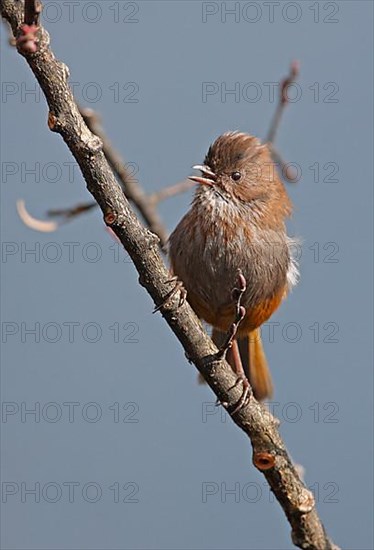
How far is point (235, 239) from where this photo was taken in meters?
5.18

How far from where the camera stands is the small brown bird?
5.09 m

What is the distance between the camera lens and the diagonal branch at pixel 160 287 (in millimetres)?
3002

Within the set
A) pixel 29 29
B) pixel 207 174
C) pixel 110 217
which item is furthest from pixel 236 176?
pixel 29 29

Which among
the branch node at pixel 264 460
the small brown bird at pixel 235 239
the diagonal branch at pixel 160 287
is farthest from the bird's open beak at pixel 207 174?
the branch node at pixel 264 460

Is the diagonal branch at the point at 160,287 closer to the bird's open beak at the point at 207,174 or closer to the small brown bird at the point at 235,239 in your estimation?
the small brown bird at the point at 235,239

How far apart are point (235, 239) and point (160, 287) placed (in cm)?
162

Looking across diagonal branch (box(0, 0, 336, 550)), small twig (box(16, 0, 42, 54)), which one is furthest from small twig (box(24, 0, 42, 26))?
diagonal branch (box(0, 0, 336, 550))

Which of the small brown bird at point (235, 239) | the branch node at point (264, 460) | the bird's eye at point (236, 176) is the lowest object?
the branch node at point (264, 460)

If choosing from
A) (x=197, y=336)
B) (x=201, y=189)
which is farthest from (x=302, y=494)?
(x=201, y=189)

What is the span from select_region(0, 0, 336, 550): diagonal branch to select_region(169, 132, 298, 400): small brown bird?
36.4 inches

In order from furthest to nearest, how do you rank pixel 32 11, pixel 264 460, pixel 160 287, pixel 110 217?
pixel 264 460 < pixel 160 287 < pixel 110 217 < pixel 32 11

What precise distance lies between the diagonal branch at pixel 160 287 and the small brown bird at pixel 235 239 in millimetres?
925

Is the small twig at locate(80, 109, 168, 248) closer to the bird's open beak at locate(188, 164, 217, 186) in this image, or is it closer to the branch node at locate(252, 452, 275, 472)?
the bird's open beak at locate(188, 164, 217, 186)

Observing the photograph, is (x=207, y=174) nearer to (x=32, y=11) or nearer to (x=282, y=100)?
(x=282, y=100)
